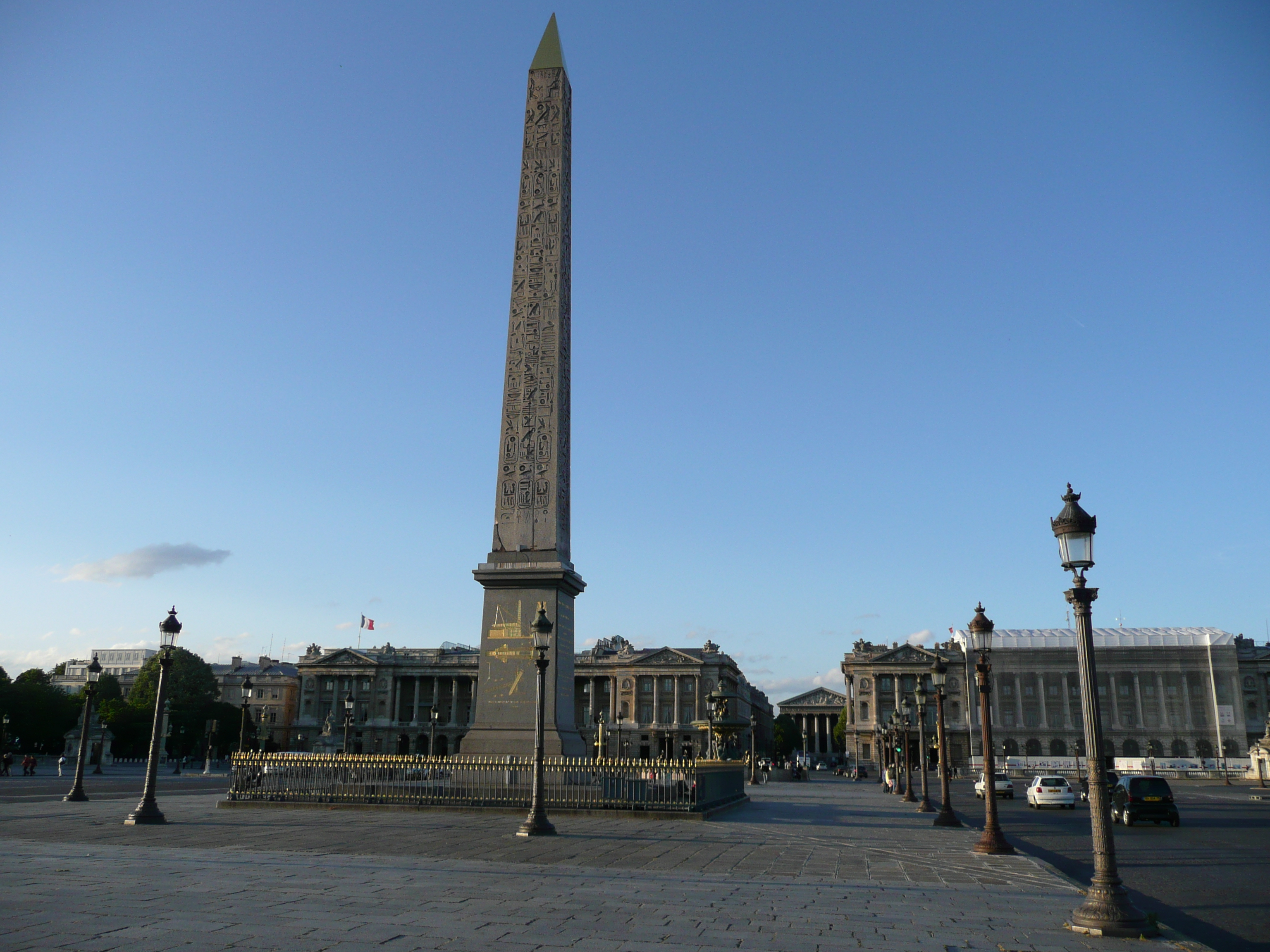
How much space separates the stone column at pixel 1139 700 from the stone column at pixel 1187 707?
404 cm

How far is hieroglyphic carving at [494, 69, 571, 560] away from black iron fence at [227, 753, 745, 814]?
16.7 feet

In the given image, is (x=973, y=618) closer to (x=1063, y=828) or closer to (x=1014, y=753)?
(x=1063, y=828)

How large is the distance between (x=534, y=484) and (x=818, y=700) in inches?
5416

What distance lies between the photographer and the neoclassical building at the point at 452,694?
379 feet

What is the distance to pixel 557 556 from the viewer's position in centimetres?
2239

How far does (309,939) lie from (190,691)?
102056mm

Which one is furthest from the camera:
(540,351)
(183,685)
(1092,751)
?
(183,685)

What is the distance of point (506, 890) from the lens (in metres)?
10.3

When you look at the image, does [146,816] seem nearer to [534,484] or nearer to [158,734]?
[158,734]

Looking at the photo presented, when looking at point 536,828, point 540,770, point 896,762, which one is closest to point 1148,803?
point 536,828

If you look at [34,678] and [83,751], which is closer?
[83,751]

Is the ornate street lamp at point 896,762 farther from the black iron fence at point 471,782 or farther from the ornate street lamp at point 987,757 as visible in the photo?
the ornate street lamp at point 987,757

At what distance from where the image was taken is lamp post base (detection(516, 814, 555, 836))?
649 inches

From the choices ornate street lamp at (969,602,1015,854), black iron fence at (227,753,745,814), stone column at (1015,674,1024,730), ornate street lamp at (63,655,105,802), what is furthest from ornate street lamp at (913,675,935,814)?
stone column at (1015,674,1024,730)
